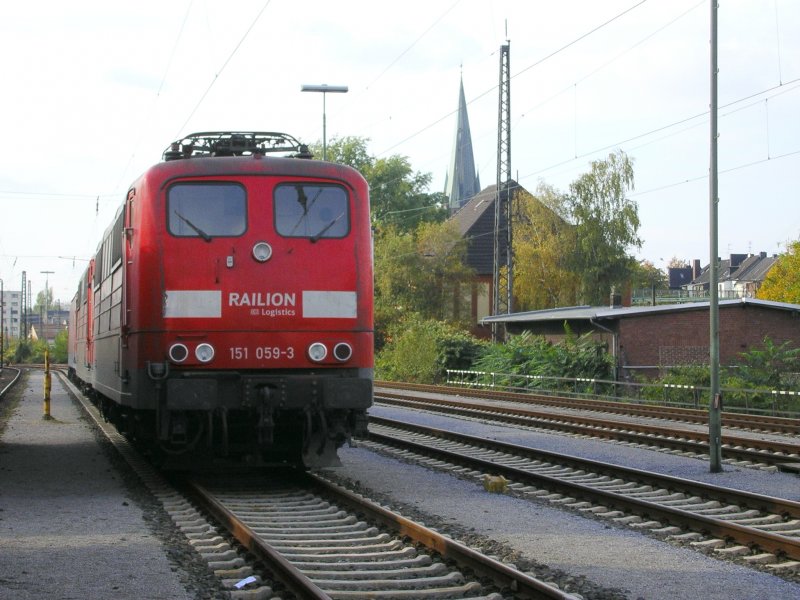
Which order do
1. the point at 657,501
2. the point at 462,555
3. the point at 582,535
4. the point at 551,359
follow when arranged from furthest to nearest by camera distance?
1. the point at 551,359
2. the point at 657,501
3. the point at 582,535
4. the point at 462,555

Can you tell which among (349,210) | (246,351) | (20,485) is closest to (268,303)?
(246,351)

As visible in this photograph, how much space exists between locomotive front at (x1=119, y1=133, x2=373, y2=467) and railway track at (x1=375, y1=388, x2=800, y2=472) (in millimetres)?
5983

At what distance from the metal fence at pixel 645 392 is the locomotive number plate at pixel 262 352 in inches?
A: 542

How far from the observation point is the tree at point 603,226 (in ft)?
185

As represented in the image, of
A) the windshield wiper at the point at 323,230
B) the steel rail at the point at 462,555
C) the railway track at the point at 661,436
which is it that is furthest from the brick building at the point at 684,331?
the steel rail at the point at 462,555

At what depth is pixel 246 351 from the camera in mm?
11195

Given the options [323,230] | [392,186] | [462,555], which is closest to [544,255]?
[392,186]

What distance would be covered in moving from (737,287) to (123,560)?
12050 centimetres

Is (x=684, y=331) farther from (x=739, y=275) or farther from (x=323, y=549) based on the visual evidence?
(x=739, y=275)

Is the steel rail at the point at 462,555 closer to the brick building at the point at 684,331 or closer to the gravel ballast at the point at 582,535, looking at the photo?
the gravel ballast at the point at 582,535

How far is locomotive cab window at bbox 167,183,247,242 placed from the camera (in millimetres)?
11391

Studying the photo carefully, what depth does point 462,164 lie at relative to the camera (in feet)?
448

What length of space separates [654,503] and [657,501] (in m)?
0.76

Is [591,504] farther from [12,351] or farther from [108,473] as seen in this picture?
[12,351]
